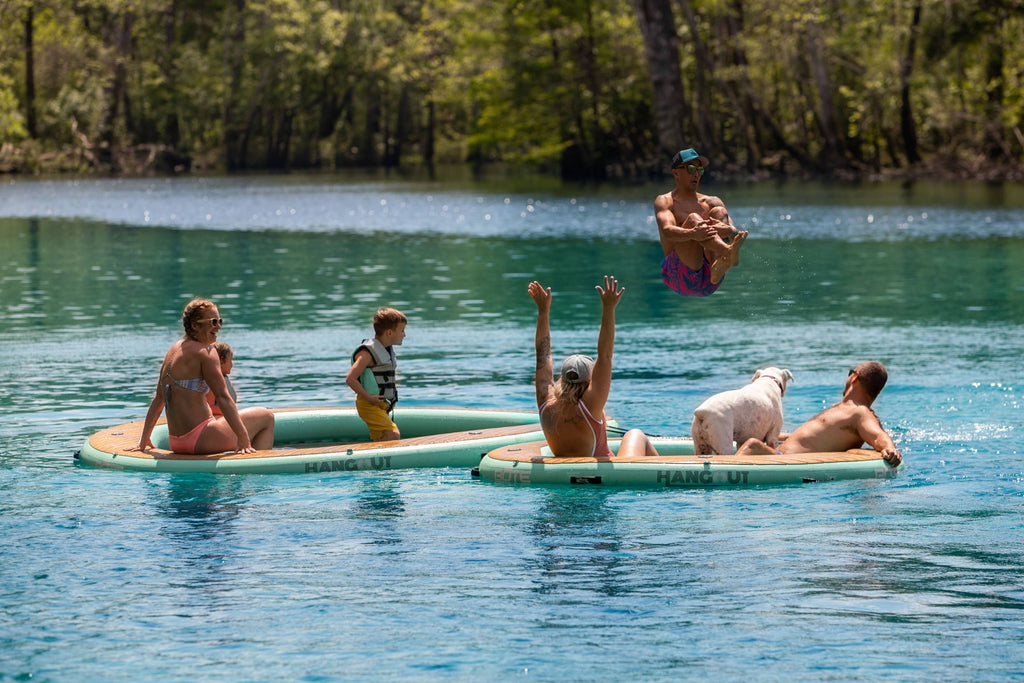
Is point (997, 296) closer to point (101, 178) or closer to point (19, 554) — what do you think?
point (19, 554)

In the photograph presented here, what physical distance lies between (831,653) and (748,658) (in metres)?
0.39

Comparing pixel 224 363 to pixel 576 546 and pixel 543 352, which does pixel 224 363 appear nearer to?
pixel 543 352

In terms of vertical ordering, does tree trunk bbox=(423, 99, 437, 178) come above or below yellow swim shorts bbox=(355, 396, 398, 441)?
above

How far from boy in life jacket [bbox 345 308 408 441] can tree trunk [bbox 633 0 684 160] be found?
45.3 m

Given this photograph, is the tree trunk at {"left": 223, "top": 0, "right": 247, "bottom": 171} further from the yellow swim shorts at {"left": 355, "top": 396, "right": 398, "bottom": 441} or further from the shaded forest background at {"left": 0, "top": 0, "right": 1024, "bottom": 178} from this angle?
the yellow swim shorts at {"left": 355, "top": 396, "right": 398, "bottom": 441}

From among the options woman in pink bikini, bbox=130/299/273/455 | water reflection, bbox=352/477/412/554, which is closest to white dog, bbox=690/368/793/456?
water reflection, bbox=352/477/412/554

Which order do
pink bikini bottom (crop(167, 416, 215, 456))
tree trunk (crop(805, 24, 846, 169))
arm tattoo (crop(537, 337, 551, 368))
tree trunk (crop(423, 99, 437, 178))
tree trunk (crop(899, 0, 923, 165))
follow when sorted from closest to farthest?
arm tattoo (crop(537, 337, 551, 368)), pink bikini bottom (crop(167, 416, 215, 456)), tree trunk (crop(899, 0, 923, 165)), tree trunk (crop(805, 24, 846, 169)), tree trunk (crop(423, 99, 437, 178))

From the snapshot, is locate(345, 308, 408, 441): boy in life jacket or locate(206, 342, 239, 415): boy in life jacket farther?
locate(345, 308, 408, 441): boy in life jacket

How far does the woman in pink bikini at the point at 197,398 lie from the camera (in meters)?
10.4

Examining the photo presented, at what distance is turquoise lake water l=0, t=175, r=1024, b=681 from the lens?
23.4ft

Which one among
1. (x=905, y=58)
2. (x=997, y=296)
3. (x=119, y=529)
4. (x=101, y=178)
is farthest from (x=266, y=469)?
(x=101, y=178)

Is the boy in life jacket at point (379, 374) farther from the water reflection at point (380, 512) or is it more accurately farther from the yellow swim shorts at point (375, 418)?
the water reflection at point (380, 512)

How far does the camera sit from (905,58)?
177ft

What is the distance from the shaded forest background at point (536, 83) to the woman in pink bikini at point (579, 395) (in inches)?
1666
